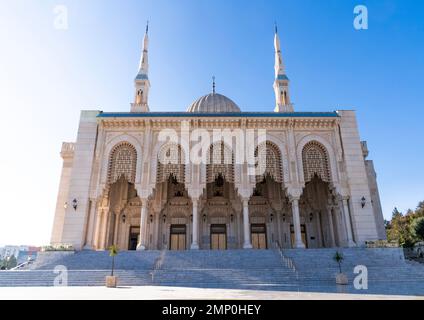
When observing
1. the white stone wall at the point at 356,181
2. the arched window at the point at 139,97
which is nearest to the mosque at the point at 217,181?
the white stone wall at the point at 356,181

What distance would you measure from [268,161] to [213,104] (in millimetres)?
9791

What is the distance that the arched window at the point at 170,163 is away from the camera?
20.7 m

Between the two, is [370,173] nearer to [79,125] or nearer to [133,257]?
[133,257]

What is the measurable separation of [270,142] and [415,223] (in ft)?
71.9

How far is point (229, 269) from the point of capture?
14.2m

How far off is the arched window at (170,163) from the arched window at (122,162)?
1827 millimetres

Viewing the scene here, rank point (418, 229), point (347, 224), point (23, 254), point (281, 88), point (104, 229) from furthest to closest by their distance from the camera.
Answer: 1. point (23, 254)
2. point (418, 229)
3. point (281, 88)
4. point (104, 229)
5. point (347, 224)

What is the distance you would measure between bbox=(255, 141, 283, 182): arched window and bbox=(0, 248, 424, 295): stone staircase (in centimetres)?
534

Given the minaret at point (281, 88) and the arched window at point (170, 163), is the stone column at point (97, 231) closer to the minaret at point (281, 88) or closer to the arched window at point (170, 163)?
the arched window at point (170, 163)

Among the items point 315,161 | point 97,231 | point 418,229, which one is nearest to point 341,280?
point 315,161

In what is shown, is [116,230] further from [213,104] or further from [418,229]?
[418,229]

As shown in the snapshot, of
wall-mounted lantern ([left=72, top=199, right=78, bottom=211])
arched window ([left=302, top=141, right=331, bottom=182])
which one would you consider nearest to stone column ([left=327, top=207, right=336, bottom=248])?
arched window ([left=302, top=141, right=331, bottom=182])

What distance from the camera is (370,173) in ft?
79.1
